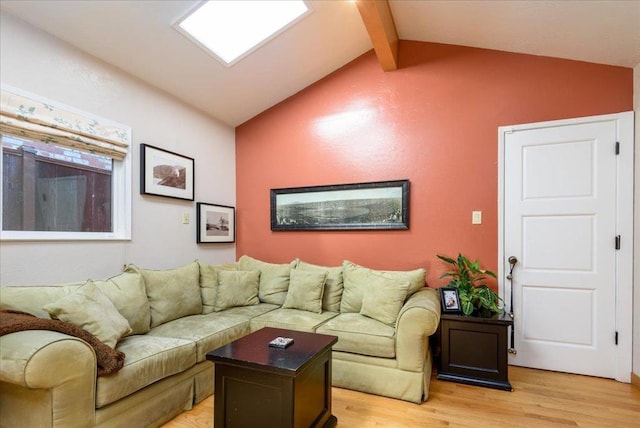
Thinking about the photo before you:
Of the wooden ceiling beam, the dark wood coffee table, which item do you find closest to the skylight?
the wooden ceiling beam

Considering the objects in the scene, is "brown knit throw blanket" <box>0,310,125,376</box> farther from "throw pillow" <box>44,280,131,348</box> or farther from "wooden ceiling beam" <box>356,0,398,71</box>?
"wooden ceiling beam" <box>356,0,398,71</box>

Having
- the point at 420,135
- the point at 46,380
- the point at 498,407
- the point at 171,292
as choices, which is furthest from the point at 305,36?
the point at 498,407

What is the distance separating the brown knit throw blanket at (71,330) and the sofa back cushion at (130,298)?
49 centimetres

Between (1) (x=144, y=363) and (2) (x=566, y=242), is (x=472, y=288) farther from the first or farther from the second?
(1) (x=144, y=363)

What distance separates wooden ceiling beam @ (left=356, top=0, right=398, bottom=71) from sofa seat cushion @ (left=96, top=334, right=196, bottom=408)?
2608 mm

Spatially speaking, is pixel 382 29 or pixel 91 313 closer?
Answer: pixel 91 313

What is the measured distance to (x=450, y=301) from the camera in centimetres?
268

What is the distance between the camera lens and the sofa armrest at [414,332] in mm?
2213

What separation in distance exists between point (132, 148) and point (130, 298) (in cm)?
125

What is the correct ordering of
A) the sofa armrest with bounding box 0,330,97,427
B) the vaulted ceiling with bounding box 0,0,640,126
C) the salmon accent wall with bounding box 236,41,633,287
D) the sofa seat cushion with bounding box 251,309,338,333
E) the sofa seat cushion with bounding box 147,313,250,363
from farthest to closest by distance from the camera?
1. the salmon accent wall with bounding box 236,41,633,287
2. the sofa seat cushion with bounding box 251,309,338,333
3. the sofa seat cushion with bounding box 147,313,250,363
4. the vaulted ceiling with bounding box 0,0,640,126
5. the sofa armrest with bounding box 0,330,97,427

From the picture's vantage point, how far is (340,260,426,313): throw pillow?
2840 mm

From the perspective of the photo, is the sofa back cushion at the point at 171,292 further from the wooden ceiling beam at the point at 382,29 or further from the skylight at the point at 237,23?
the wooden ceiling beam at the point at 382,29

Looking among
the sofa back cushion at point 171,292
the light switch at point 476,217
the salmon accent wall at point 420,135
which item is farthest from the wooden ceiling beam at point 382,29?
the sofa back cushion at point 171,292

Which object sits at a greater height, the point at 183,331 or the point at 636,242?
the point at 636,242
